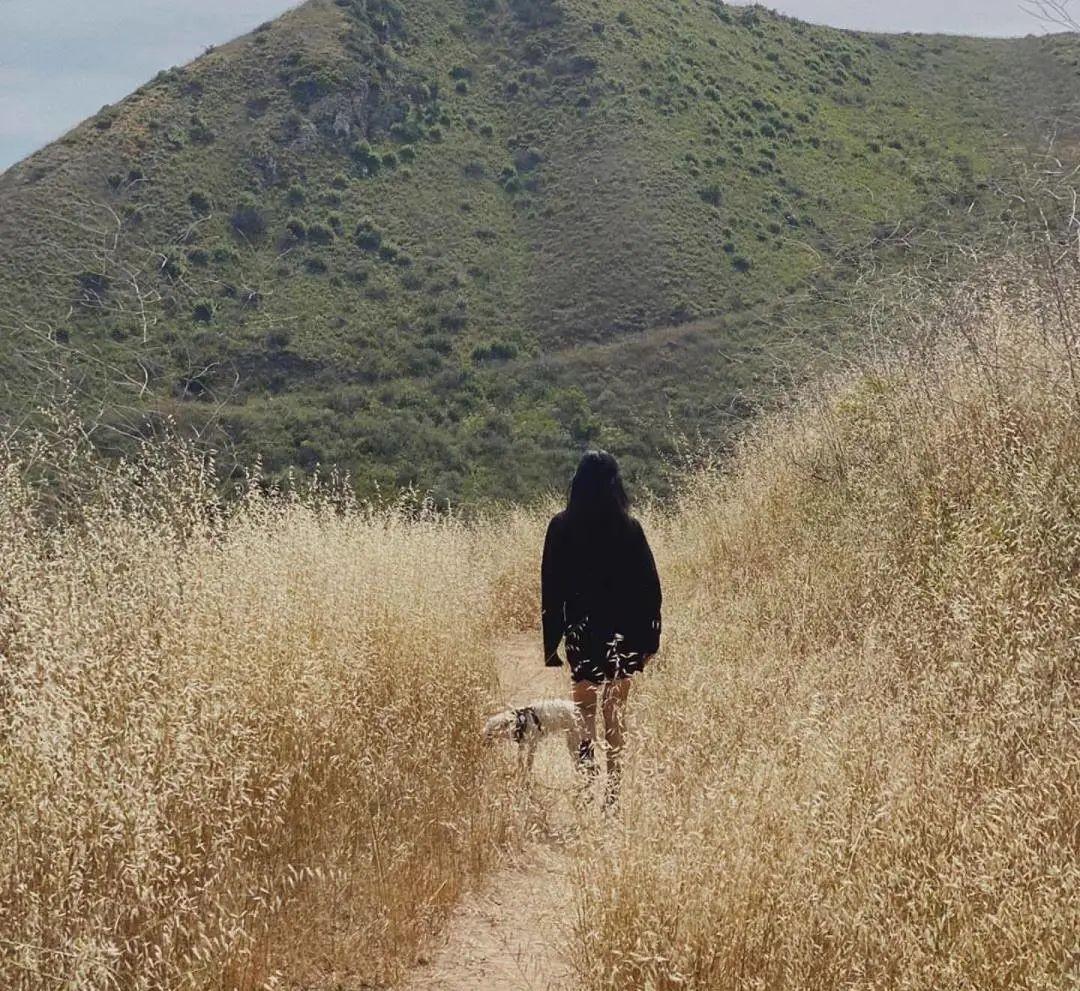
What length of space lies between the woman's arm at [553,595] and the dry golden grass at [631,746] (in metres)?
0.40

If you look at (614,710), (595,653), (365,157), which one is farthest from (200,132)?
(614,710)

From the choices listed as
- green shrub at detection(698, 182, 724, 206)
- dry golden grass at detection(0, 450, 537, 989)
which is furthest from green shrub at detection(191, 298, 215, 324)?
dry golden grass at detection(0, 450, 537, 989)

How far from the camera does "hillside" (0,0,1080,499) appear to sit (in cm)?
2133

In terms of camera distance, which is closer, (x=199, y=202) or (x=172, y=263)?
(x=172, y=263)

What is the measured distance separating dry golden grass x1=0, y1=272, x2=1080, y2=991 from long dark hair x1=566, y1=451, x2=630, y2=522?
909 millimetres

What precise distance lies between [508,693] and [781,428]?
4.43 m

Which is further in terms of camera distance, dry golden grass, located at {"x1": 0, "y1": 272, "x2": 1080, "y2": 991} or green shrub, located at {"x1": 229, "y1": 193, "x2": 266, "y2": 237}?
green shrub, located at {"x1": 229, "y1": 193, "x2": 266, "y2": 237}

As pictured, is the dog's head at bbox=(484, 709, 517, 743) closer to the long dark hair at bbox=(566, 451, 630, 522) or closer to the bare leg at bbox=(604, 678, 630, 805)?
the bare leg at bbox=(604, 678, 630, 805)

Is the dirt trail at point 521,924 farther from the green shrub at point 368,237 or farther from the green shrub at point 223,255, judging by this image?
the green shrub at point 368,237

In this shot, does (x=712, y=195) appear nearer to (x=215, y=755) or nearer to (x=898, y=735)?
(x=898, y=735)

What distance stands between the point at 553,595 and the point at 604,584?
260mm

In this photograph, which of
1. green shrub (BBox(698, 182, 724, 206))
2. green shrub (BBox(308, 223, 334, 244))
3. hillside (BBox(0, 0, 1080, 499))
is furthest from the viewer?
green shrub (BBox(698, 182, 724, 206))

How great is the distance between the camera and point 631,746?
365cm

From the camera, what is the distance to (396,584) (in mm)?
5289
